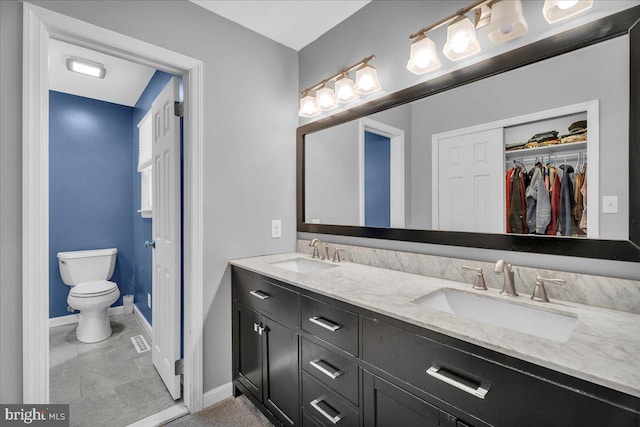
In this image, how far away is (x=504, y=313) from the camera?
3.72 feet

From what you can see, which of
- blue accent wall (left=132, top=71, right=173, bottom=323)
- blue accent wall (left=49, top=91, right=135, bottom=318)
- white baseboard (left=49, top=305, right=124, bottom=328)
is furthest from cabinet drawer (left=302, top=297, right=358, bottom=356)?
white baseboard (left=49, top=305, right=124, bottom=328)

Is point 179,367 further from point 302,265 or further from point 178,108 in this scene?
point 178,108

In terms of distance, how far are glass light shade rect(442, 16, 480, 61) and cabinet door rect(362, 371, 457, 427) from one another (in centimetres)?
142

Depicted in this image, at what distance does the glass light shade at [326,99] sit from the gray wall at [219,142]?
1.17 ft

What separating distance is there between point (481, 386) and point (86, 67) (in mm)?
3494

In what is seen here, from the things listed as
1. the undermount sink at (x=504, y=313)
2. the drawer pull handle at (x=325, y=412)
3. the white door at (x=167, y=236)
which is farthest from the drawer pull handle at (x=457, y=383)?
the white door at (x=167, y=236)

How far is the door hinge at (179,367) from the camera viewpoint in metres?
1.87

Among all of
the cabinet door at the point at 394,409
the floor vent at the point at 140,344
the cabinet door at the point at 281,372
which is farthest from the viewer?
the floor vent at the point at 140,344

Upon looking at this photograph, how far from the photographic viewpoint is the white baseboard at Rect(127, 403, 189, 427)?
1682 mm

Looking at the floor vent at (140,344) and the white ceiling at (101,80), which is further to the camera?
the floor vent at (140,344)

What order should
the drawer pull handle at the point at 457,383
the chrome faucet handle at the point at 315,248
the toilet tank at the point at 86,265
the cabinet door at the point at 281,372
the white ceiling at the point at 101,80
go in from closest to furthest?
the drawer pull handle at the point at 457,383
the cabinet door at the point at 281,372
the chrome faucet handle at the point at 315,248
the white ceiling at the point at 101,80
the toilet tank at the point at 86,265

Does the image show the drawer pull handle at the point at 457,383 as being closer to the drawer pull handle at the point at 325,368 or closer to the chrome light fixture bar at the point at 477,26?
the drawer pull handle at the point at 325,368

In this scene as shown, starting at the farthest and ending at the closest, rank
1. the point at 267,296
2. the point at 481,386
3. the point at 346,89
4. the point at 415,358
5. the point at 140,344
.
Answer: the point at 140,344
the point at 346,89
the point at 267,296
the point at 415,358
the point at 481,386

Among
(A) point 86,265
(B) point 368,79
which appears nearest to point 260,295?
(B) point 368,79
